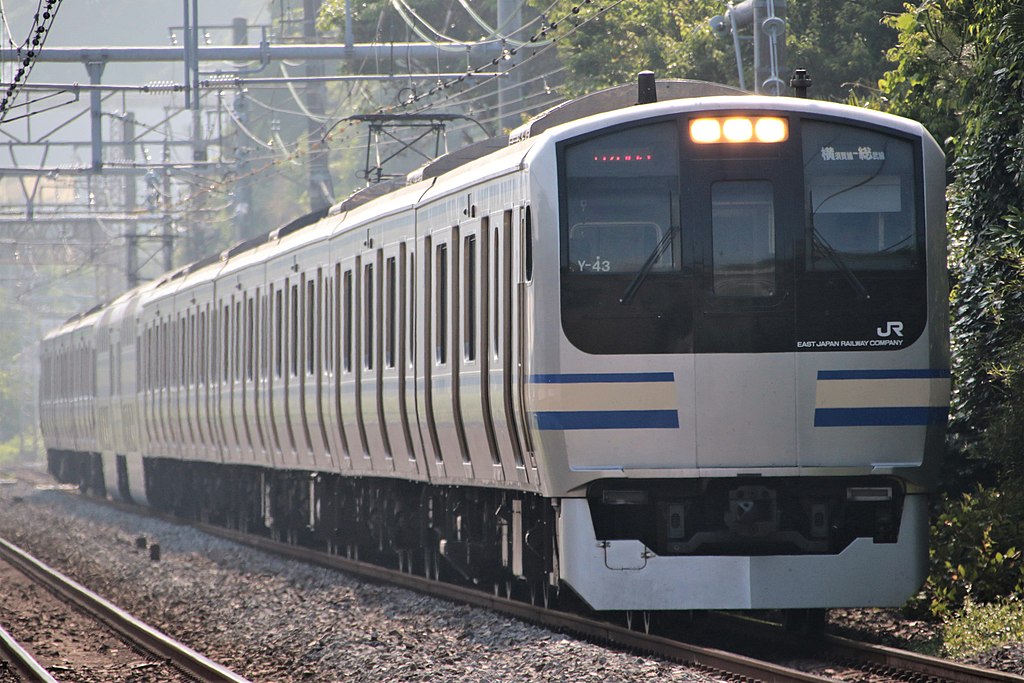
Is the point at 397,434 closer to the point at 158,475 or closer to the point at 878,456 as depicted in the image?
the point at 878,456

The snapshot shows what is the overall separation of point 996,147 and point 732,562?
458cm

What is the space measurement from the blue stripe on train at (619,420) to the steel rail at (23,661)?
3.48 meters

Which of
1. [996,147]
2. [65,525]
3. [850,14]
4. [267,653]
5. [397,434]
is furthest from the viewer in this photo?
[65,525]

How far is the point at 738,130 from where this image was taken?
10.7 m

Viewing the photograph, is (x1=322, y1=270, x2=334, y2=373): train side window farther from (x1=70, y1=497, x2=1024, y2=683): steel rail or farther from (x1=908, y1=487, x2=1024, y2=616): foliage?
(x1=908, y1=487, x2=1024, y2=616): foliage

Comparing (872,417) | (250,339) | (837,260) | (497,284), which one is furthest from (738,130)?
(250,339)

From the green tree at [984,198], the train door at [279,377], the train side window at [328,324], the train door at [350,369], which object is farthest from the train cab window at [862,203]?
the train door at [279,377]

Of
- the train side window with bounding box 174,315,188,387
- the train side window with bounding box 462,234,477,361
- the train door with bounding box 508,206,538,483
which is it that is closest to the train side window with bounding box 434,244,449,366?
the train side window with bounding box 462,234,477,361

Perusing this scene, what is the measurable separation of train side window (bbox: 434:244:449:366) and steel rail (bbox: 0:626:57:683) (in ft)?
11.1

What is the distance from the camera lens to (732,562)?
33.9 feet

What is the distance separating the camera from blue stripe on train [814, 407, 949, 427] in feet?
34.3

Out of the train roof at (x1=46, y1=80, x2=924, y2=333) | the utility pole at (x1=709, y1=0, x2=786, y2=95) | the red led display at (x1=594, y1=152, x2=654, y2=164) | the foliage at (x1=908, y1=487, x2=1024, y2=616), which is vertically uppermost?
the utility pole at (x1=709, y1=0, x2=786, y2=95)

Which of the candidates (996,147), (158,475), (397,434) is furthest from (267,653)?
(158,475)

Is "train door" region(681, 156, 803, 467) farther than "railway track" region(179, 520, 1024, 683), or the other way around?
"train door" region(681, 156, 803, 467)
